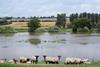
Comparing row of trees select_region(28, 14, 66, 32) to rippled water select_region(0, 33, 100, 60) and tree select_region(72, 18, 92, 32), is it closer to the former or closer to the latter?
tree select_region(72, 18, 92, 32)

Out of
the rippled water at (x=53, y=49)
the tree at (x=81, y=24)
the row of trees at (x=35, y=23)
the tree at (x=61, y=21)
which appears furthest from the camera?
the tree at (x=61, y=21)

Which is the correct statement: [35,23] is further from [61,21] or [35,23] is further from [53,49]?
[53,49]

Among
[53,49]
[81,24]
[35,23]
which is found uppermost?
[53,49]

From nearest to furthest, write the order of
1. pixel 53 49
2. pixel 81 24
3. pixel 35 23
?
pixel 53 49, pixel 81 24, pixel 35 23

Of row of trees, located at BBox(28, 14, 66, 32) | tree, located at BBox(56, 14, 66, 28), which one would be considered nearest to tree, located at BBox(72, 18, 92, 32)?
row of trees, located at BBox(28, 14, 66, 32)

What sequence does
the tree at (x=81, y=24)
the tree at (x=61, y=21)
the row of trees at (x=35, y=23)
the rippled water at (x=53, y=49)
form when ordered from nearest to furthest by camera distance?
1. the rippled water at (x=53, y=49)
2. the tree at (x=81, y=24)
3. the row of trees at (x=35, y=23)
4. the tree at (x=61, y=21)

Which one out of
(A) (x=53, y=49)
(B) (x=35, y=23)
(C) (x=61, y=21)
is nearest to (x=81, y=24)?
(B) (x=35, y=23)

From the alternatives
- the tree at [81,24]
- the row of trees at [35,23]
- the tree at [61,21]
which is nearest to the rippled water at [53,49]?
the tree at [81,24]

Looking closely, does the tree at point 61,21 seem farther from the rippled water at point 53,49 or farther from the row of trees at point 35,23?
the rippled water at point 53,49

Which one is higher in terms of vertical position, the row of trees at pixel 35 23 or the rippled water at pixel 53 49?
the rippled water at pixel 53 49

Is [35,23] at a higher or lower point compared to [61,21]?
higher


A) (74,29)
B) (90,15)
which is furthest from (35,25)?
(90,15)

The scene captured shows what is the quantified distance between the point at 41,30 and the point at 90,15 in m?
26.3

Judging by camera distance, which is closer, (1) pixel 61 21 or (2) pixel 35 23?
(2) pixel 35 23
